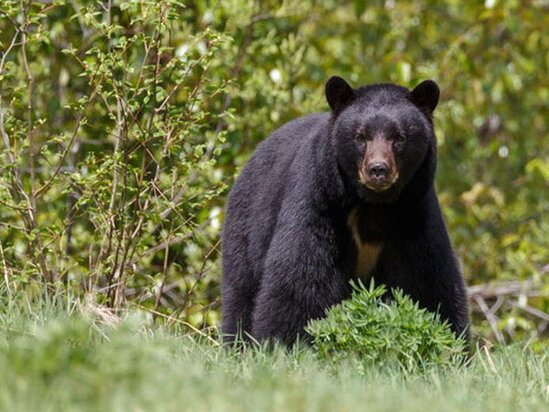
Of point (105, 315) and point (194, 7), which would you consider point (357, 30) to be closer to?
point (194, 7)

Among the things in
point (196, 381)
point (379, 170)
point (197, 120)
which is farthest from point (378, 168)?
point (196, 381)

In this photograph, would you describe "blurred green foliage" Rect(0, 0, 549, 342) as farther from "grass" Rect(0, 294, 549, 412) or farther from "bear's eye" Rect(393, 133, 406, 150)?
"grass" Rect(0, 294, 549, 412)

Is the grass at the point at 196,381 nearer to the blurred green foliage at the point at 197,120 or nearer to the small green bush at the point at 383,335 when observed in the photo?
the small green bush at the point at 383,335

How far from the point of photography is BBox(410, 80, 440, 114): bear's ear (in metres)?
6.44

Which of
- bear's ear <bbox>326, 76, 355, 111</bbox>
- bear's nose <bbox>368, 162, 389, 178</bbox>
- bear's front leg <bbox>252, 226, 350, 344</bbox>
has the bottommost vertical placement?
bear's front leg <bbox>252, 226, 350, 344</bbox>

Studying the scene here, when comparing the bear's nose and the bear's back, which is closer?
the bear's nose

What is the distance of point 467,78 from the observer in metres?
11.6

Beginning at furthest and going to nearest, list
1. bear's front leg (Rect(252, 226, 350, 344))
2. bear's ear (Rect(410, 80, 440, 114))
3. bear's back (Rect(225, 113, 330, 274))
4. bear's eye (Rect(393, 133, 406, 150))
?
bear's back (Rect(225, 113, 330, 274)) → bear's ear (Rect(410, 80, 440, 114)) → bear's eye (Rect(393, 133, 406, 150)) → bear's front leg (Rect(252, 226, 350, 344))

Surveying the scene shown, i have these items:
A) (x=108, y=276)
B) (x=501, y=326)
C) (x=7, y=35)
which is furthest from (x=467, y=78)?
(x=108, y=276)

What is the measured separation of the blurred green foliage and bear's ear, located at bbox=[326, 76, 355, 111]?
28.8 inches

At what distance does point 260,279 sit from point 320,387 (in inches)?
114

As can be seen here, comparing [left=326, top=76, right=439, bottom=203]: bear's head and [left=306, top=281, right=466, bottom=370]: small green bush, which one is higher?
Result: [left=326, top=76, right=439, bottom=203]: bear's head

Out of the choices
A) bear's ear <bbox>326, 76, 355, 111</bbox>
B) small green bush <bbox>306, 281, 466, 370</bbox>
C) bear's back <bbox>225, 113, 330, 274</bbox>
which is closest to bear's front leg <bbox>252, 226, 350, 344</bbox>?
bear's back <bbox>225, 113, 330, 274</bbox>

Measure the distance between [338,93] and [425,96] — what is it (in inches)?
19.0
